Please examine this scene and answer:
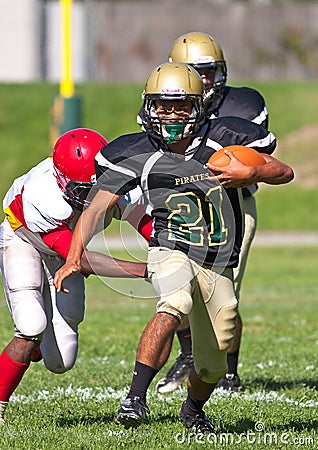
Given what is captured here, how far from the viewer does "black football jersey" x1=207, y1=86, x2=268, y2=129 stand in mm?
5469

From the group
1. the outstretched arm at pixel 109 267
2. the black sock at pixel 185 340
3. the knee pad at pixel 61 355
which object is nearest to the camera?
the outstretched arm at pixel 109 267

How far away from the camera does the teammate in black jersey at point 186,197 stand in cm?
409

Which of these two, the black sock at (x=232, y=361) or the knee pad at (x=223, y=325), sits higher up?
the knee pad at (x=223, y=325)

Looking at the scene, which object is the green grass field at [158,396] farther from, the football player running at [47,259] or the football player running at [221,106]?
the football player running at [47,259]

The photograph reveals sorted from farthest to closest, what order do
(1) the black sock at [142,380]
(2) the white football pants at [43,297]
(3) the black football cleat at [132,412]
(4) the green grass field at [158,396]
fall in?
1. (2) the white football pants at [43,297]
2. (4) the green grass field at [158,396]
3. (1) the black sock at [142,380]
4. (3) the black football cleat at [132,412]

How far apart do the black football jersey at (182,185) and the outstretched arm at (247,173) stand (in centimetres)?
12

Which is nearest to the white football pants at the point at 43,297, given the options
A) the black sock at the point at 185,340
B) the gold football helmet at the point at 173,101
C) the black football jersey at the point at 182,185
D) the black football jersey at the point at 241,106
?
the black football jersey at the point at 182,185

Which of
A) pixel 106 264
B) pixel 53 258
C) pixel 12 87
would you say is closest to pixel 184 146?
pixel 106 264

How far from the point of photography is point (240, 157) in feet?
13.0

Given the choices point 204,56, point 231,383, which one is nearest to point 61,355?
point 231,383

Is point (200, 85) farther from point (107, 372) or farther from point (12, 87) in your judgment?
point (12, 87)

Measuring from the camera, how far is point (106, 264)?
14.1ft

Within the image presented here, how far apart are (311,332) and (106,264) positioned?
12.1 ft

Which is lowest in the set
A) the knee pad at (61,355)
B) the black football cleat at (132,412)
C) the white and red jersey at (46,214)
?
the knee pad at (61,355)
